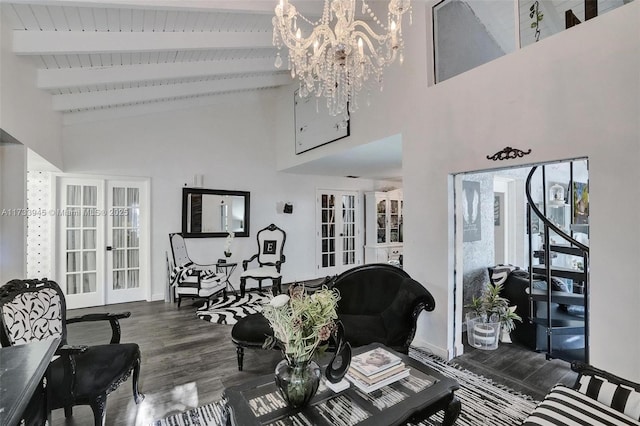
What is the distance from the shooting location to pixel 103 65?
11.5 feet

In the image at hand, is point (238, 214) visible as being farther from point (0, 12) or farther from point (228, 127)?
point (0, 12)

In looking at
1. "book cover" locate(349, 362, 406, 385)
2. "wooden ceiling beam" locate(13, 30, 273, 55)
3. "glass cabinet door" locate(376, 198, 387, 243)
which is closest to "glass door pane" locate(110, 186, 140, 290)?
"wooden ceiling beam" locate(13, 30, 273, 55)

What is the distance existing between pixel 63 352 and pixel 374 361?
184 centimetres

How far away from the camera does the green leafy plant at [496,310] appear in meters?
3.28

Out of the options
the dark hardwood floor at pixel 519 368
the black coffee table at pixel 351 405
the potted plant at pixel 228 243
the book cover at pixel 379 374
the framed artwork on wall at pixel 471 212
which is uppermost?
the framed artwork on wall at pixel 471 212

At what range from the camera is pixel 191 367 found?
9.29 feet

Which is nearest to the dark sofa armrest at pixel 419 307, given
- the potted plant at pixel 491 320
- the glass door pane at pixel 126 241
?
the potted plant at pixel 491 320

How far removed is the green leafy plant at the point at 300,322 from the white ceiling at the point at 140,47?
9.13ft

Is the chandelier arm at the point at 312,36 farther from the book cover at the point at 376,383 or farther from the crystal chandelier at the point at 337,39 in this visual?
the book cover at the point at 376,383

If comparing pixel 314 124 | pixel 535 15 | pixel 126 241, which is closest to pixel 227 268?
pixel 126 241

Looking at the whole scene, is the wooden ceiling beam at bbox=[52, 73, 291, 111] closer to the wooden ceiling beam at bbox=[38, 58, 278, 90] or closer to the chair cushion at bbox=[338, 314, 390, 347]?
the wooden ceiling beam at bbox=[38, 58, 278, 90]

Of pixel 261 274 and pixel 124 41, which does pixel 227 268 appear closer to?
pixel 261 274

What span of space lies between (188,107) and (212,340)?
13.7ft

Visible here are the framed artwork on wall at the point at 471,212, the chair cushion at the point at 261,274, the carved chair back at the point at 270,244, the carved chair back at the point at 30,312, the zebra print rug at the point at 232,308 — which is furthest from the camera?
the carved chair back at the point at 270,244
